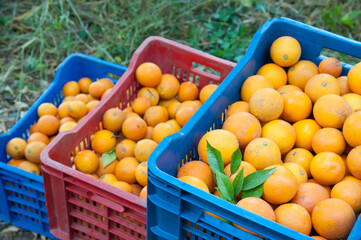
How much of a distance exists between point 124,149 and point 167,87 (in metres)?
0.49

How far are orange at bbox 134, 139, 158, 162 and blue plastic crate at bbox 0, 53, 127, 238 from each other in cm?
44

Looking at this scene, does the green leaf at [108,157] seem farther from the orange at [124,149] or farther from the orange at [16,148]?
the orange at [16,148]

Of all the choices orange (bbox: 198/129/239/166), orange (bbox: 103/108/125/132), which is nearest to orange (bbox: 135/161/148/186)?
orange (bbox: 103/108/125/132)

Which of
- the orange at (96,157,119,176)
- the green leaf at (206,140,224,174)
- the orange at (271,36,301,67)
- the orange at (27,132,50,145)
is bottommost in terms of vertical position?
the orange at (96,157,119,176)

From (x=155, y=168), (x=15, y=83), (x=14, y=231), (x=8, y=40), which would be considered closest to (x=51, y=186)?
(x=14, y=231)

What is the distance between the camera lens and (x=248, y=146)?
161cm

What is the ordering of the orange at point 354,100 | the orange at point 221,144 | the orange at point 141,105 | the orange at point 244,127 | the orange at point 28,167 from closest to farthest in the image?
the orange at point 221,144, the orange at point 244,127, the orange at point 354,100, the orange at point 28,167, the orange at point 141,105

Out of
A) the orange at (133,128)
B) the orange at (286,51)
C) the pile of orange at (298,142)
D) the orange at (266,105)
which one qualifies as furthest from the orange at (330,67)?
the orange at (133,128)

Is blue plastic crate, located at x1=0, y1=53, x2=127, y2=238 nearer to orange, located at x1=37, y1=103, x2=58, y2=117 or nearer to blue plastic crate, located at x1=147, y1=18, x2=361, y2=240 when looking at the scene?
orange, located at x1=37, y1=103, x2=58, y2=117

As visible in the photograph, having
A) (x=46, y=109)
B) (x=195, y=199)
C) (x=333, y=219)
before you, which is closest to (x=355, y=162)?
(x=333, y=219)

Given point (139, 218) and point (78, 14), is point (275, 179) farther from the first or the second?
point (78, 14)

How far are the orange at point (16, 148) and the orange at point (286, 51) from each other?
1.33m

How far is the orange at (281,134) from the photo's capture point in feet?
5.52

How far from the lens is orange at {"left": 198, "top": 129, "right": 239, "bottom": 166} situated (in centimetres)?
154
